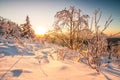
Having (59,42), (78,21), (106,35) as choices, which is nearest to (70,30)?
(78,21)

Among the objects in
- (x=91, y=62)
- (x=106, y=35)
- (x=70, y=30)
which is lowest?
(x=91, y=62)

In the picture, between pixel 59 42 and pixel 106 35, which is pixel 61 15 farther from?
pixel 106 35

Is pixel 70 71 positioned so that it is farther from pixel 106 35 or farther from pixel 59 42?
pixel 59 42

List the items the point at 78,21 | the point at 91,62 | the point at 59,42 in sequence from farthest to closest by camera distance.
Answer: the point at 59,42, the point at 78,21, the point at 91,62

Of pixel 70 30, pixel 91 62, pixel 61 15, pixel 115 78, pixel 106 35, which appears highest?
pixel 61 15

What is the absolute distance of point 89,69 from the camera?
4.62 metres

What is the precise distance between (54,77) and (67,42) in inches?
385

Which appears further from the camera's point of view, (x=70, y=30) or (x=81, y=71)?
(x=70, y=30)

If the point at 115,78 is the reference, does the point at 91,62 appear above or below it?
above

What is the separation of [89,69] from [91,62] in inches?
25.5

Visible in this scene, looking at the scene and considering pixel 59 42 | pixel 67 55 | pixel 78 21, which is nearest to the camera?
pixel 67 55

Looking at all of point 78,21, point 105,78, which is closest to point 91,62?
point 105,78

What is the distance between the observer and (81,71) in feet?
14.3

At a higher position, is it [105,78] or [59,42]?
[59,42]
